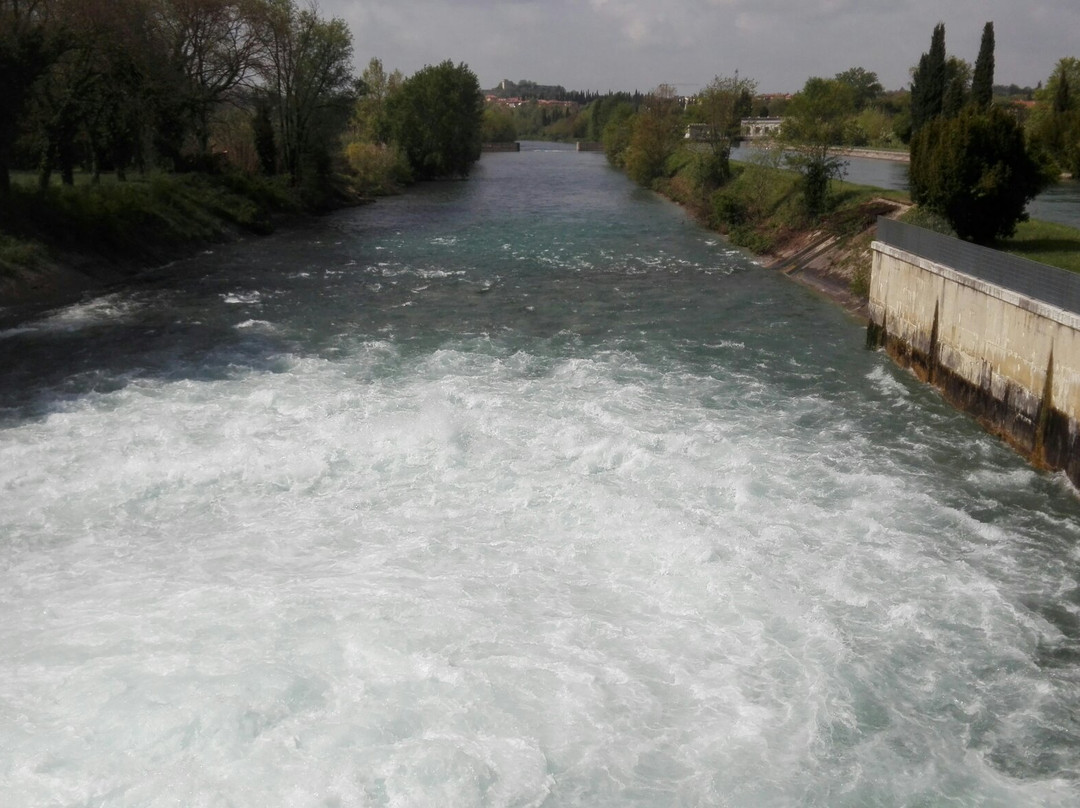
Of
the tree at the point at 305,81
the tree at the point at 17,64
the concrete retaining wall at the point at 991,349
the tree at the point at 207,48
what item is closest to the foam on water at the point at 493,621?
the concrete retaining wall at the point at 991,349

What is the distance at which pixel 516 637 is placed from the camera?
30.8 feet

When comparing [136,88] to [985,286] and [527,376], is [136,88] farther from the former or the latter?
[985,286]

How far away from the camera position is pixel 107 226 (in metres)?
28.8

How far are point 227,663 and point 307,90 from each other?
156 ft

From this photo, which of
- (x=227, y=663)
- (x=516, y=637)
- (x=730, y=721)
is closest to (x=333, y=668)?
(x=227, y=663)

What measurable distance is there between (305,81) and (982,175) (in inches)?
1547

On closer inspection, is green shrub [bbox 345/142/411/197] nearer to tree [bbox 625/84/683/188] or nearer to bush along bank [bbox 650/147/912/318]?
tree [bbox 625/84/683/188]

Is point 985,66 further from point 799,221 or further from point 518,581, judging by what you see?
point 518,581

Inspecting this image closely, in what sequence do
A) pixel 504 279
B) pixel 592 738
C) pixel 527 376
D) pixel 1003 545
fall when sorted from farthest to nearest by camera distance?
pixel 504 279 < pixel 527 376 < pixel 1003 545 < pixel 592 738

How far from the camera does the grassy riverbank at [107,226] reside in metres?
24.3

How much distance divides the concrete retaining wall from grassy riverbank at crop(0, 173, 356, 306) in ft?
66.0

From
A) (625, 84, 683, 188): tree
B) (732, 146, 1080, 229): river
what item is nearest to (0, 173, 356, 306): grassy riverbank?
(732, 146, 1080, 229): river

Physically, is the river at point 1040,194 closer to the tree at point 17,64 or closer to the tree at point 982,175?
the tree at point 982,175

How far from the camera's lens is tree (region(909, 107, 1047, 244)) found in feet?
70.0
